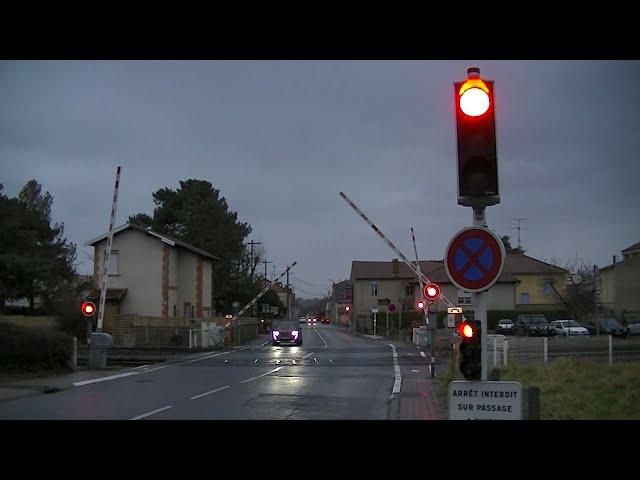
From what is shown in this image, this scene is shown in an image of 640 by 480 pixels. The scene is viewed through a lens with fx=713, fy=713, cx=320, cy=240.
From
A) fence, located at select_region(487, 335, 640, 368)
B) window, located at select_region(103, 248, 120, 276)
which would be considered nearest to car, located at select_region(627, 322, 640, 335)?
fence, located at select_region(487, 335, 640, 368)

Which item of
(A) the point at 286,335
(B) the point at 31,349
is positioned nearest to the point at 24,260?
(A) the point at 286,335

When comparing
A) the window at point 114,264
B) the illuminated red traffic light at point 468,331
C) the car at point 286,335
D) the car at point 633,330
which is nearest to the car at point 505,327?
the car at point 633,330

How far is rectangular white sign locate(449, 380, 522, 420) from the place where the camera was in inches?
→ 225

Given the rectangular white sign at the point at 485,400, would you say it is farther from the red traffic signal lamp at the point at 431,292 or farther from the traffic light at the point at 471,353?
the red traffic signal lamp at the point at 431,292

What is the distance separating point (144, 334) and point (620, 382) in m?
30.1

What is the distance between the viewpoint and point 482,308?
594cm

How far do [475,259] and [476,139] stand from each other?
38.5 inches

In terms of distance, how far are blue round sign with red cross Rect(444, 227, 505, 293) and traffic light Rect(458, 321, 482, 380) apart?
38 cm

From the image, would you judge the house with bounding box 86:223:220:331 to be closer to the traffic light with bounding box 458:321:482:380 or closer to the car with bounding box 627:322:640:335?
the car with bounding box 627:322:640:335

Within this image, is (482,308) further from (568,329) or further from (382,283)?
(382,283)
